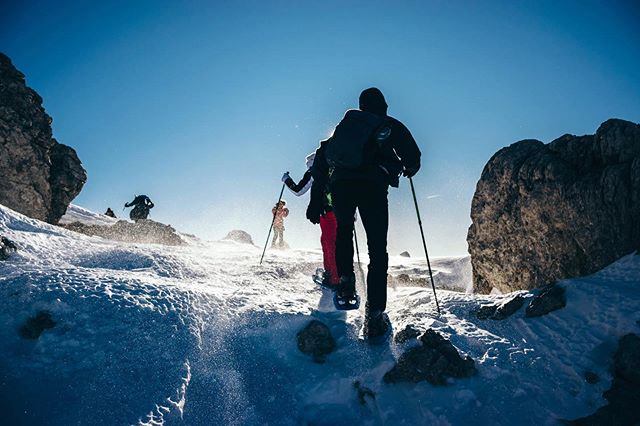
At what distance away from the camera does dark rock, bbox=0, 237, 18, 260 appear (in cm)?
452

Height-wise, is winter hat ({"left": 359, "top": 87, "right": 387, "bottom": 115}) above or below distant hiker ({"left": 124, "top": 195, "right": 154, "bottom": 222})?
below

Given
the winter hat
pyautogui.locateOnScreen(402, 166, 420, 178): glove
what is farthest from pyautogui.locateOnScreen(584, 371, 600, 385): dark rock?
the winter hat

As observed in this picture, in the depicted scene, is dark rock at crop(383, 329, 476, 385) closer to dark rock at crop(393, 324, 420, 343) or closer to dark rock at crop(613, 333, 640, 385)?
dark rock at crop(393, 324, 420, 343)

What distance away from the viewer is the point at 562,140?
21.0 ft

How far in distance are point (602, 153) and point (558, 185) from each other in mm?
745

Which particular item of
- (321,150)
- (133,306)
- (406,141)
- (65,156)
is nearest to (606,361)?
(406,141)

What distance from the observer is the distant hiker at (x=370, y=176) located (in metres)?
4.07

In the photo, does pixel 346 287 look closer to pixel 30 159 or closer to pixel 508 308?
pixel 508 308

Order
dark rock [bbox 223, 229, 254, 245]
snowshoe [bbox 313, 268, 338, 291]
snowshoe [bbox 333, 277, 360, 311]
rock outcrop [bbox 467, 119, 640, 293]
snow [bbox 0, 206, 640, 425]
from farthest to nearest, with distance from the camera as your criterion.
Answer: dark rock [bbox 223, 229, 254, 245] < snowshoe [bbox 313, 268, 338, 291] < rock outcrop [bbox 467, 119, 640, 293] < snowshoe [bbox 333, 277, 360, 311] < snow [bbox 0, 206, 640, 425]

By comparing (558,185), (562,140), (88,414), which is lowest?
(88,414)

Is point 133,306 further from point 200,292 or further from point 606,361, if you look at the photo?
point 606,361

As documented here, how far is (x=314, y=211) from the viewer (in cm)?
625

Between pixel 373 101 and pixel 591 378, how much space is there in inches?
146

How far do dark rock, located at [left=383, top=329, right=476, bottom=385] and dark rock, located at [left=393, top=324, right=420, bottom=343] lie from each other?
248 mm
